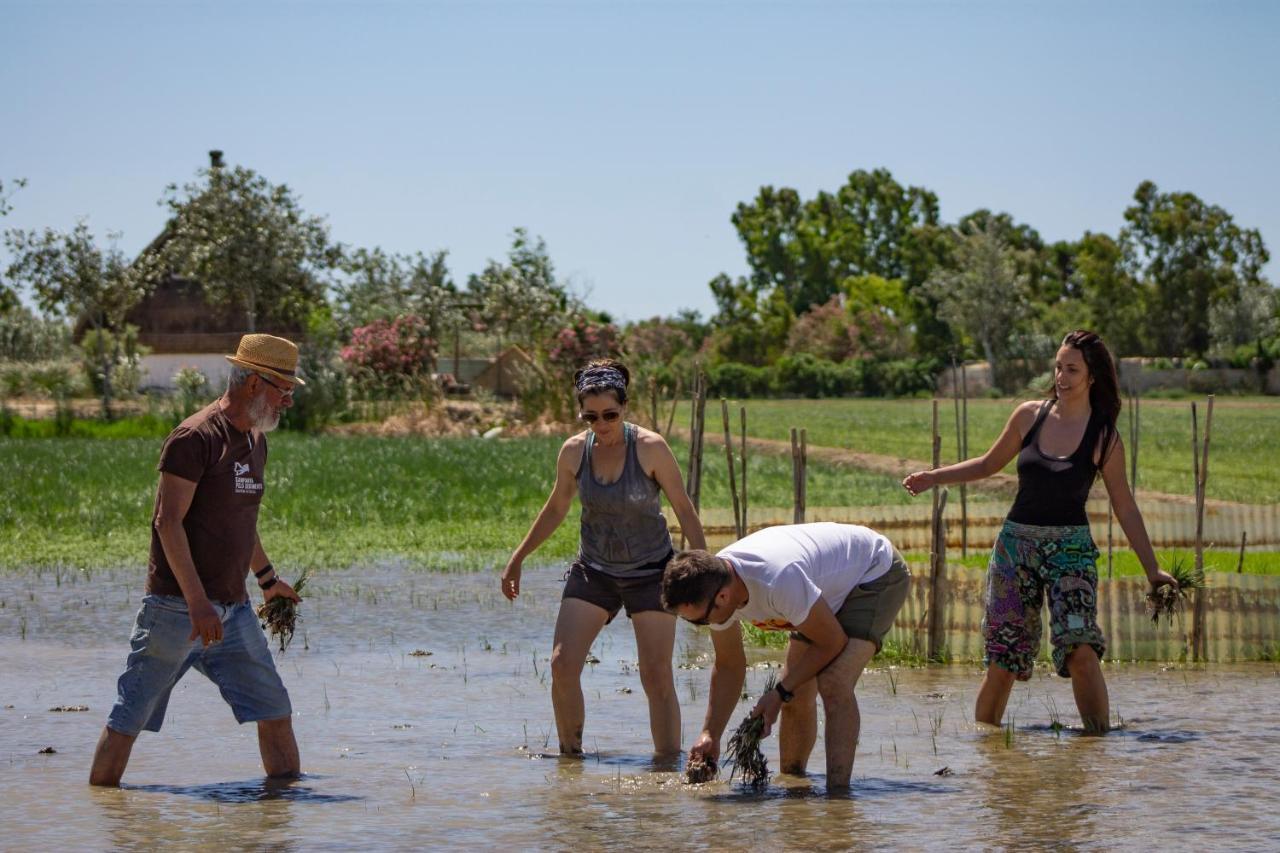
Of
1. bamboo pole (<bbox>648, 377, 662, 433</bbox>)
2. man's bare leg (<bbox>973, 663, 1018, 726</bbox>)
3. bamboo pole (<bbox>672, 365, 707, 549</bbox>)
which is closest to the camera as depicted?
man's bare leg (<bbox>973, 663, 1018, 726</bbox>)

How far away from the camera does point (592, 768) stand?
705 cm

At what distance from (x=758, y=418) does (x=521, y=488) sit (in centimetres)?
2681

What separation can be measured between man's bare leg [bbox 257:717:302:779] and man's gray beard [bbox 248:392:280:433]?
111cm

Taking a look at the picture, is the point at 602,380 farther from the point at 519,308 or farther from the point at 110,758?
the point at 519,308

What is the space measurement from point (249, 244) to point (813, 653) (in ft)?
136

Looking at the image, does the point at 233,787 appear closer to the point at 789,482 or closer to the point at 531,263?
the point at 789,482

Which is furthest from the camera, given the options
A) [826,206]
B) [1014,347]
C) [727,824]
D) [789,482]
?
[826,206]

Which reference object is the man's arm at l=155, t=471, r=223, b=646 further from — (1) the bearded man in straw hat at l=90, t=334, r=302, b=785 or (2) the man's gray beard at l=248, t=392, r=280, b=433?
(2) the man's gray beard at l=248, t=392, r=280, b=433

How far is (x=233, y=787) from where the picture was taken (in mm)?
6688

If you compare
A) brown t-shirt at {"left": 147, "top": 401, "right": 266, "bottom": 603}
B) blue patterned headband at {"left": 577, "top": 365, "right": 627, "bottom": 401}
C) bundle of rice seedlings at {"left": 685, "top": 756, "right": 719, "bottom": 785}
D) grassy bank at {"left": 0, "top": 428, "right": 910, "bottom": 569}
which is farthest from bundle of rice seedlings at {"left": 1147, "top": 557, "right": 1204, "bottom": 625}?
grassy bank at {"left": 0, "top": 428, "right": 910, "bottom": 569}

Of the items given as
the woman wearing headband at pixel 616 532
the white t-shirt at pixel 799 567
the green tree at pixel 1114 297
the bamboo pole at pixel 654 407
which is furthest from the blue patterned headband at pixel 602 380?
the green tree at pixel 1114 297

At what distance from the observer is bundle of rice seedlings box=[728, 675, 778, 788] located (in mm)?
6031

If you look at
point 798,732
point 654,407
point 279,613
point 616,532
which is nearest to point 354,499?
point 654,407

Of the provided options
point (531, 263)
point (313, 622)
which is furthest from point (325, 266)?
point (313, 622)
